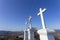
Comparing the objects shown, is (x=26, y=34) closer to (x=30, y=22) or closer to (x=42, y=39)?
(x=30, y=22)

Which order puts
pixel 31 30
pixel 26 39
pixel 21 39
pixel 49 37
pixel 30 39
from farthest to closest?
pixel 21 39 < pixel 26 39 < pixel 31 30 < pixel 30 39 < pixel 49 37

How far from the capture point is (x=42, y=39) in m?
1.36

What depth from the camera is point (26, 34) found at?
5227 millimetres

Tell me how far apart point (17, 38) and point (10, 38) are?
0.89 metres

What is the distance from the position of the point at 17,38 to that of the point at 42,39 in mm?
6993

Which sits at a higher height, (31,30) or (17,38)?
(31,30)

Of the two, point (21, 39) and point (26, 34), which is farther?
point (21, 39)

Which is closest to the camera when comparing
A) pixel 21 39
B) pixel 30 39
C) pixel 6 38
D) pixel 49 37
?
pixel 49 37

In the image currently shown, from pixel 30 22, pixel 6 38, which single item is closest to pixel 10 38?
pixel 6 38

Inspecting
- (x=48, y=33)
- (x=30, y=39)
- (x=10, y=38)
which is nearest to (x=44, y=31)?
(x=48, y=33)

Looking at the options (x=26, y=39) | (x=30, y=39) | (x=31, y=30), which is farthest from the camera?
(x=26, y=39)

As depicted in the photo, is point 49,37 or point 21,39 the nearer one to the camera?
point 49,37

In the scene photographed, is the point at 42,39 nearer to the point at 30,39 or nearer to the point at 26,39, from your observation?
the point at 30,39

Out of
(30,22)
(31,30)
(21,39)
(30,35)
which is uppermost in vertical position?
(30,22)
